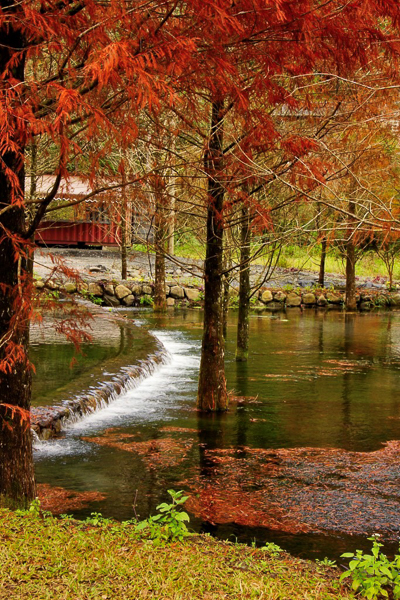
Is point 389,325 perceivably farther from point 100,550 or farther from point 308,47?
point 100,550

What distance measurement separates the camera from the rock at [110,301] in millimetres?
27641

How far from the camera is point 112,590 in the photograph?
4.14 m

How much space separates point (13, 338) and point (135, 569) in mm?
2003

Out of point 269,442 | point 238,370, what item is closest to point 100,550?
point 269,442

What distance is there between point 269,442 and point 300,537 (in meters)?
3.48

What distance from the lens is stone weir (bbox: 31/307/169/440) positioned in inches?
376

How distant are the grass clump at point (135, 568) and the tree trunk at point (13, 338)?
45 cm

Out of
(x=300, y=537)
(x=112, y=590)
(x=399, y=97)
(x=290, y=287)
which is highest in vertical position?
(x=399, y=97)

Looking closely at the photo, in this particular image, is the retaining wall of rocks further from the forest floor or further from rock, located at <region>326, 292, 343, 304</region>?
the forest floor

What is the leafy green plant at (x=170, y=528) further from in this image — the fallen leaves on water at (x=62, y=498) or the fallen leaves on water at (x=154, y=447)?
the fallen leaves on water at (x=154, y=447)

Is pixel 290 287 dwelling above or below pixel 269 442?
above

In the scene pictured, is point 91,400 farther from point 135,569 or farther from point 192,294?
point 192,294

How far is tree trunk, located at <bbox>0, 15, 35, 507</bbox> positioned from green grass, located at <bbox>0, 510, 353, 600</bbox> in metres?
0.49

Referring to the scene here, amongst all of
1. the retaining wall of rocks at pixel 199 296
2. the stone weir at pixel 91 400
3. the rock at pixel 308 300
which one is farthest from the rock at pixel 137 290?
the stone weir at pixel 91 400
